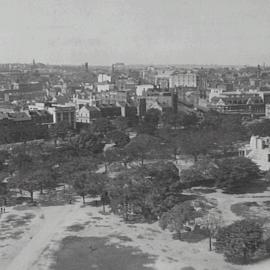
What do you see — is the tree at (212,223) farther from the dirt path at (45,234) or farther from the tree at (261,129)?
the tree at (261,129)

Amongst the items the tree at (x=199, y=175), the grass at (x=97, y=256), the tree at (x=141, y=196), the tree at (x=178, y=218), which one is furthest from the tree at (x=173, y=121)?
the grass at (x=97, y=256)

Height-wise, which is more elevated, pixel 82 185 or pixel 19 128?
pixel 19 128

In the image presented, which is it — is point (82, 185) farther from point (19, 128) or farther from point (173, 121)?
point (173, 121)

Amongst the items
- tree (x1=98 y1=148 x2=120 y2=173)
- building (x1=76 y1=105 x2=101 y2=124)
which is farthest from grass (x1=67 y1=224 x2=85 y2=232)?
building (x1=76 y1=105 x2=101 y2=124)

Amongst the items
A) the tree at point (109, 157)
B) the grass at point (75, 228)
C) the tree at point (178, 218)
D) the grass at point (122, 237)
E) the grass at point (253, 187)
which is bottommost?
the grass at point (122, 237)

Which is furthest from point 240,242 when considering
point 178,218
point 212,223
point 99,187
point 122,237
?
point 99,187

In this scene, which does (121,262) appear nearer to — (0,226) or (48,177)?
(0,226)
